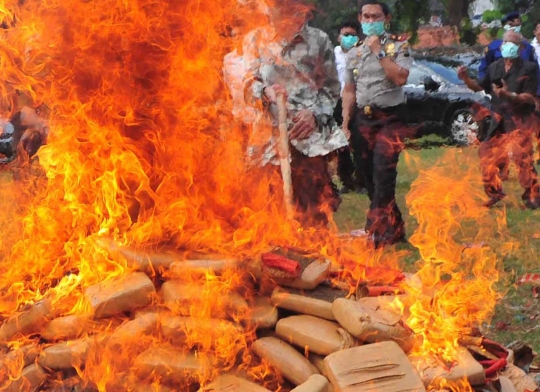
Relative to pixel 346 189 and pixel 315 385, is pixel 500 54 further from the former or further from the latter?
pixel 315 385

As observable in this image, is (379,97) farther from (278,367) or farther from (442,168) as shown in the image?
(442,168)

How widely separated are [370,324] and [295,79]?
3.00 meters

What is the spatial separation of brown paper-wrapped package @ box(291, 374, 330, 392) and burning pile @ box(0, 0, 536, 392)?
0.4 inches

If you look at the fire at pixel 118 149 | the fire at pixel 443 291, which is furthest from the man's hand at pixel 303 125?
the fire at pixel 443 291

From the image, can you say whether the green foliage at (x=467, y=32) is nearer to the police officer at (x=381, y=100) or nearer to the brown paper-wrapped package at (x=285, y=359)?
the police officer at (x=381, y=100)

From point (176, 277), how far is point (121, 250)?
40 cm

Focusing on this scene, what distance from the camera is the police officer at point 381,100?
7.32 metres

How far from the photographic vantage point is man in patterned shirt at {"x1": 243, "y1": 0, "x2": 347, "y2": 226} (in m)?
5.92

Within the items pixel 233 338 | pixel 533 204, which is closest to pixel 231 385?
pixel 233 338

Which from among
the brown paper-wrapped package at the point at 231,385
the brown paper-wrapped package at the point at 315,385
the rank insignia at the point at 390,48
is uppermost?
the rank insignia at the point at 390,48

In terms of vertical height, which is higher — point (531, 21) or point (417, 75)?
point (531, 21)

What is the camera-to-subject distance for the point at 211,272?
402 cm

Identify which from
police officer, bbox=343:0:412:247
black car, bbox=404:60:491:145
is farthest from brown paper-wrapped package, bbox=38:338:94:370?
black car, bbox=404:60:491:145

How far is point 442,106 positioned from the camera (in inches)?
575
